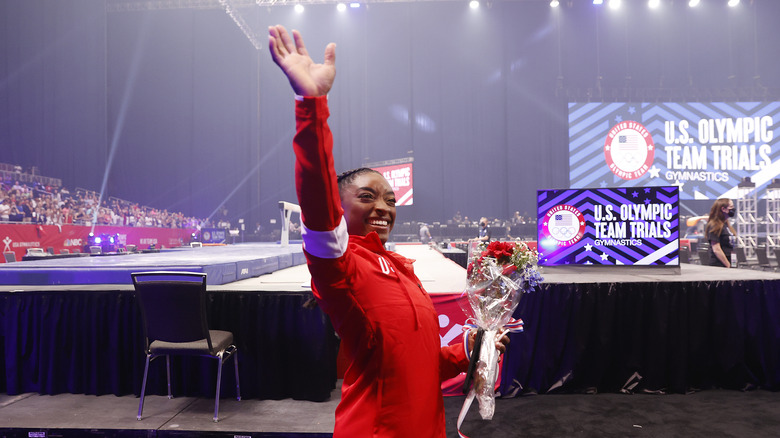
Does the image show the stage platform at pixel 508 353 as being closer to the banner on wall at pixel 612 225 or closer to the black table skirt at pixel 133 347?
the black table skirt at pixel 133 347

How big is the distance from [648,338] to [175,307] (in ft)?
10.6

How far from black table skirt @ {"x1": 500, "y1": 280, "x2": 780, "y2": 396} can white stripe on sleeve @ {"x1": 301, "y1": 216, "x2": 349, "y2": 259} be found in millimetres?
2622

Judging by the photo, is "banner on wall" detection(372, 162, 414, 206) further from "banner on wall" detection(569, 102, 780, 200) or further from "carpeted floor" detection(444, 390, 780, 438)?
"carpeted floor" detection(444, 390, 780, 438)

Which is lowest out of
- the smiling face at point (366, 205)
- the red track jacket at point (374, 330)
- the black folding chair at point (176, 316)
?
the black folding chair at point (176, 316)

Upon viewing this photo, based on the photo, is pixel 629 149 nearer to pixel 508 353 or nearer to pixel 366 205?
pixel 508 353

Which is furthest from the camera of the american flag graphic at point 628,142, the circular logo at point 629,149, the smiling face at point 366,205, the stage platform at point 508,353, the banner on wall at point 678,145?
the american flag graphic at point 628,142

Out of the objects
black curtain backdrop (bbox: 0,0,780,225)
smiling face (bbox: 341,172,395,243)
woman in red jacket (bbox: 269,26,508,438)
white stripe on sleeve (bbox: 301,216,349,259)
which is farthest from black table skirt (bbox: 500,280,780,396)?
black curtain backdrop (bbox: 0,0,780,225)

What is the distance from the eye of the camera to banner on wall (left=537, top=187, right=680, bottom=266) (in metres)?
3.43

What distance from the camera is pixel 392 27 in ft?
56.2

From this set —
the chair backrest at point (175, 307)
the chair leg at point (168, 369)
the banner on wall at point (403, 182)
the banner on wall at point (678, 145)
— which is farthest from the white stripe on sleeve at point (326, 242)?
the banner on wall at point (678, 145)

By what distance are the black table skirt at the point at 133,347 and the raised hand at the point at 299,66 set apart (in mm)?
2340

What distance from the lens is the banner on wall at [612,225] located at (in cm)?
343

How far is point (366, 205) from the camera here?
3.27 ft

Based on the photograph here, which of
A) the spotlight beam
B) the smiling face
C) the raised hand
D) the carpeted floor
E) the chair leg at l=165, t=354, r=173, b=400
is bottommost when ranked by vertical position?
the carpeted floor
